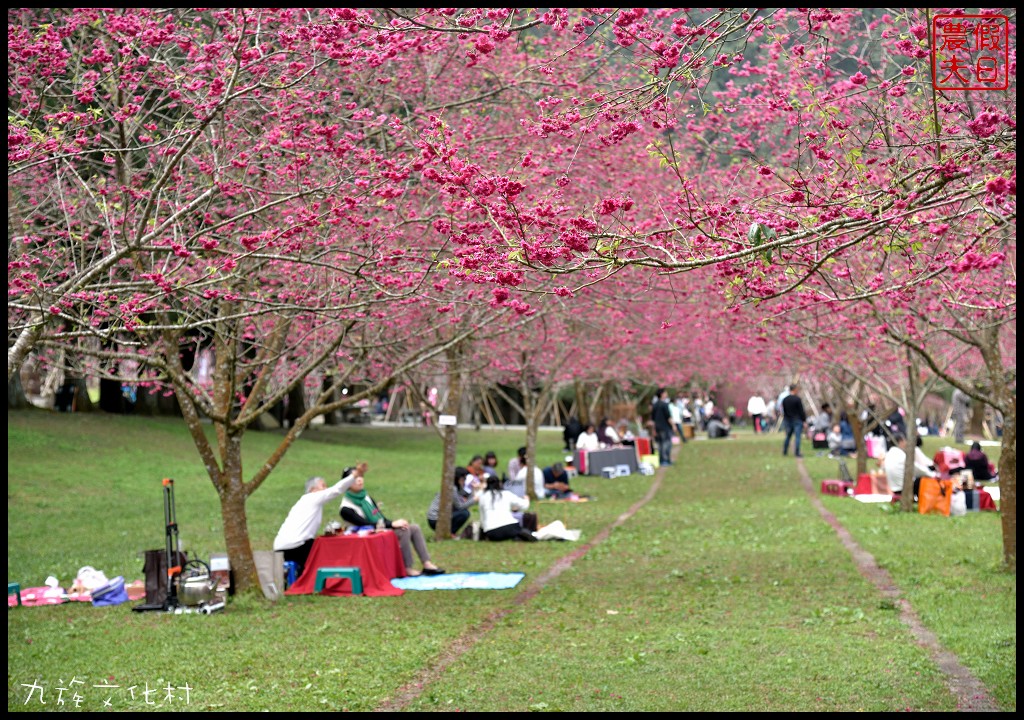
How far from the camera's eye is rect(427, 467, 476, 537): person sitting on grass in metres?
16.5

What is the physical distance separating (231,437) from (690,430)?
3548 cm

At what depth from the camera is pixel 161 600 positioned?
425 inches

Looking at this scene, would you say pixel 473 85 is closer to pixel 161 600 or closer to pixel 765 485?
pixel 161 600

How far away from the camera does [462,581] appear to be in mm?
12414

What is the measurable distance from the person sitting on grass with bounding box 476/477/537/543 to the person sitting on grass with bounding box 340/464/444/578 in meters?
2.68

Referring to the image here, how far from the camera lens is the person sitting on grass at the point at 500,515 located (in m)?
15.9

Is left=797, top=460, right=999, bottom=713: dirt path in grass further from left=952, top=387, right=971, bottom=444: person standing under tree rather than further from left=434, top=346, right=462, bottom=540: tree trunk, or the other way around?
left=952, top=387, right=971, bottom=444: person standing under tree

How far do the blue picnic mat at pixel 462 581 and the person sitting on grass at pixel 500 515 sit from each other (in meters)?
2.96

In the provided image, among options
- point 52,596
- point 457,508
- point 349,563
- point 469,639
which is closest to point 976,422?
point 457,508

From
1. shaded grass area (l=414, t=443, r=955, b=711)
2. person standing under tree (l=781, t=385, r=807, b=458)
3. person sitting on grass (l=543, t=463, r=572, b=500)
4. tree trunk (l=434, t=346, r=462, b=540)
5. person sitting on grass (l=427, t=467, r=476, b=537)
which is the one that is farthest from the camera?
person standing under tree (l=781, t=385, r=807, b=458)

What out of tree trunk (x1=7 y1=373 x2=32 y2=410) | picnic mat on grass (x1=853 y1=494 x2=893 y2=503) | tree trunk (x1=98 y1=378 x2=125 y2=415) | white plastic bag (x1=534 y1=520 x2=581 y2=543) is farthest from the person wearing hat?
tree trunk (x1=98 y1=378 x2=125 y2=415)

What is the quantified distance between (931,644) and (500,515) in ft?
26.0

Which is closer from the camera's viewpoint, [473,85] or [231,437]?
[231,437]

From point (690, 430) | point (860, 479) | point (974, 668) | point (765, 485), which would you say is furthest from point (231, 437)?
point (690, 430)
